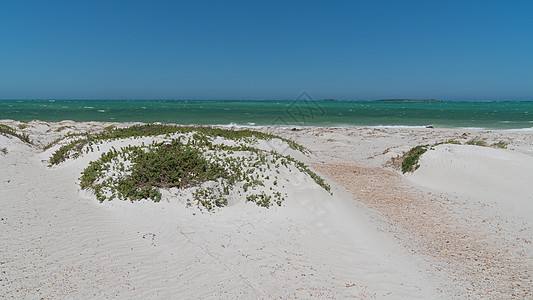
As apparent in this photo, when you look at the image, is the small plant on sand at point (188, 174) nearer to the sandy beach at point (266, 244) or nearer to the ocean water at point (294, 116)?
the sandy beach at point (266, 244)

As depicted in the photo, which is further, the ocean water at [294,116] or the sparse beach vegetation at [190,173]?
the ocean water at [294,116]

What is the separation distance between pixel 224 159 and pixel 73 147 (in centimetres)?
646

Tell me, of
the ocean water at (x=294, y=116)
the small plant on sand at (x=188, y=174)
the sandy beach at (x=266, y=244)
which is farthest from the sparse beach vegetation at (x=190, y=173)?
the ocean water at (x=294, y=116)

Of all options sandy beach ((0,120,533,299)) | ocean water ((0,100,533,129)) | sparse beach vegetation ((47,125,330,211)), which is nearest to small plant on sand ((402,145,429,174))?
sandy beach ((0,120,533,299))

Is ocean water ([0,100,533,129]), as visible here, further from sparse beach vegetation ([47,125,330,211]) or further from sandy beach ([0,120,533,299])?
sandy beach ([0,120,533,299])

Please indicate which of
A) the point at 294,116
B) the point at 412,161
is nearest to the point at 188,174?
the point at 412,161

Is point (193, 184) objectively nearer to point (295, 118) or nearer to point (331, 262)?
point (331, 262)

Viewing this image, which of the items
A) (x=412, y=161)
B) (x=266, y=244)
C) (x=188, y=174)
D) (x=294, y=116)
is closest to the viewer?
(x=266, y=244)

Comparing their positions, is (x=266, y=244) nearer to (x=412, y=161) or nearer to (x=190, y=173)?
(x=190, y=173)

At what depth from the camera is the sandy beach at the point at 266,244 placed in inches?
182

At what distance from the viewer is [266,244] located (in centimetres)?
593

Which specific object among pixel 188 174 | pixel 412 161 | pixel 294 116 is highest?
pixel 294 116


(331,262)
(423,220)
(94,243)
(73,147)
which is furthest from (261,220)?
(73,147)

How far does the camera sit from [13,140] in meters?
13.9
